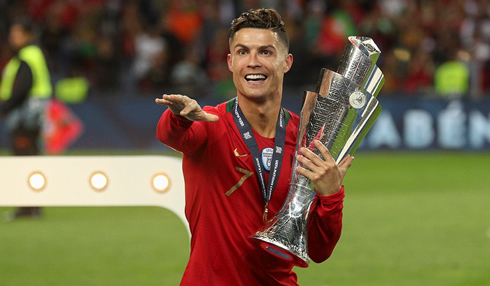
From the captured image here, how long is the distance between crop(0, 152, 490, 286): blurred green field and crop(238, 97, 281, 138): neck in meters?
3.34

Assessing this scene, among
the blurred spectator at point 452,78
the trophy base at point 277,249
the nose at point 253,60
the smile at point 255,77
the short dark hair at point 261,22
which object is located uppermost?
the short dark hair at point 261,22

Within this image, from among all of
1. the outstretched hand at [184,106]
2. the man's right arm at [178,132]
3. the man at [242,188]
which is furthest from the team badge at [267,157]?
the outstretched hand at [184,106]

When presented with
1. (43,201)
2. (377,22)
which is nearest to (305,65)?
(377,22)

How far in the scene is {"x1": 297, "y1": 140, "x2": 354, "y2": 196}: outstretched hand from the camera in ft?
10.8

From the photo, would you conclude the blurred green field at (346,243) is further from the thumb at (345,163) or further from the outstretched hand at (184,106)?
the outstretched hand at (184,106)

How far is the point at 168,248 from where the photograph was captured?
8.27 metres

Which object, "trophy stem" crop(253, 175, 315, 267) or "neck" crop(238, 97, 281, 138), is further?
"neck" crop(238, 97, 281, 138)

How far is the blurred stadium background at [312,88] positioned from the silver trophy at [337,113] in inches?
181

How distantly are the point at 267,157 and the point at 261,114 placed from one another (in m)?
0.22

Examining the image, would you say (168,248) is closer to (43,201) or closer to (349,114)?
(43,201)

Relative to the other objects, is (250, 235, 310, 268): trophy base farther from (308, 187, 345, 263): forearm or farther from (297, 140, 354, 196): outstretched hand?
(297, 140, 354, 196): outstretched hand

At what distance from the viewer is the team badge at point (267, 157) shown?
11.7 ft

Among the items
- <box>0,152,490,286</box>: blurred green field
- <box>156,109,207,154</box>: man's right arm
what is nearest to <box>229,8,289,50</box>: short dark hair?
<box>156,109,207,154</box>: man's right arm

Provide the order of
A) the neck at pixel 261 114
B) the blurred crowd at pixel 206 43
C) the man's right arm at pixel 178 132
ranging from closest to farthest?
the man's right arm at pixel 178 132
the neck at pixel 261 114
the blurred crowd at pixel 206 43
